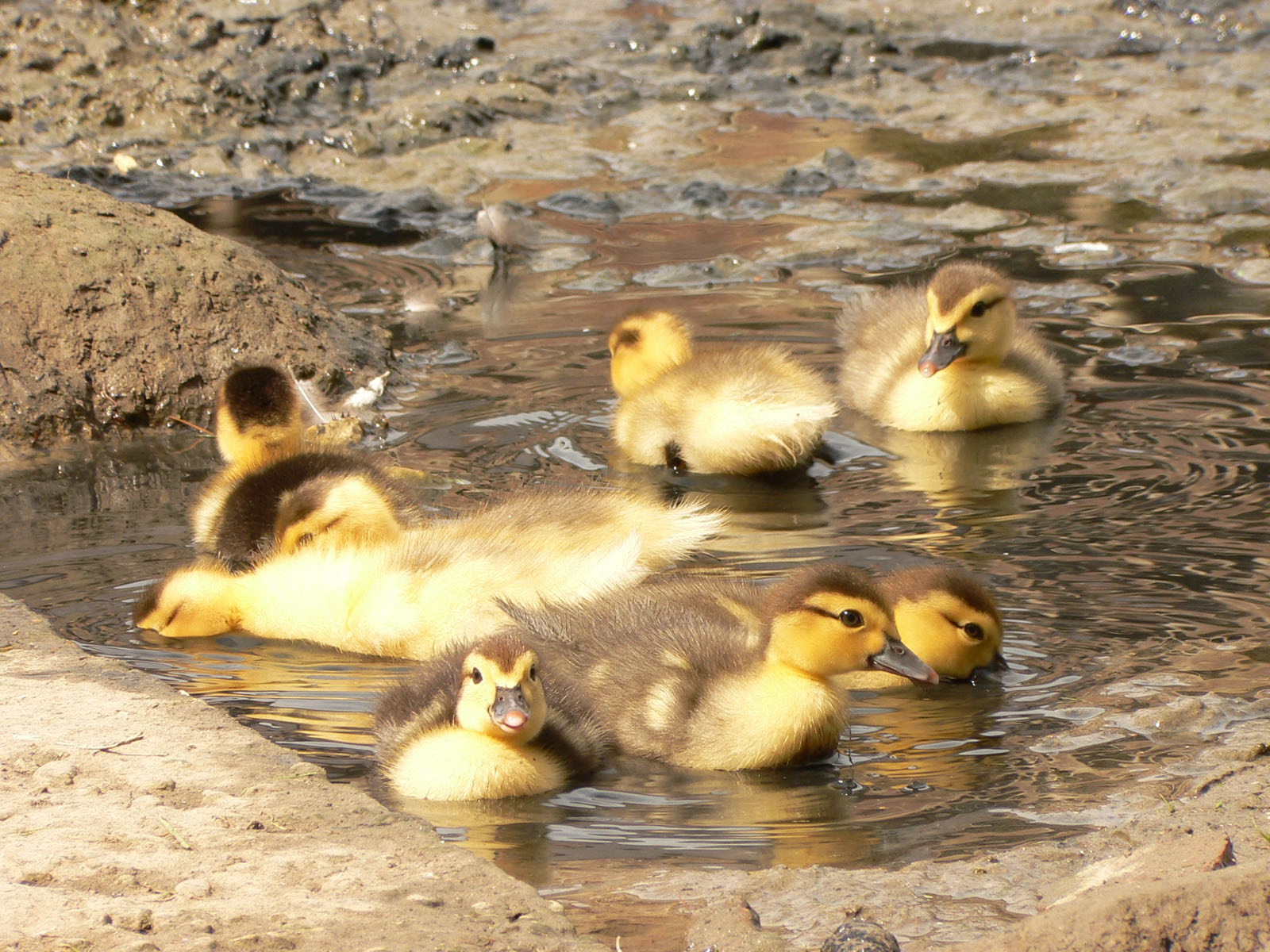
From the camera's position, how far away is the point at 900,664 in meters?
4.16

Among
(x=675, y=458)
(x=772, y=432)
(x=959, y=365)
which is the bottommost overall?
(x=675, y=458)

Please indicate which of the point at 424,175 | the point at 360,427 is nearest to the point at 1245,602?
the point at 360,427

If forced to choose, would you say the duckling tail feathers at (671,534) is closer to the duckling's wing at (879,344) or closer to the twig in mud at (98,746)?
the twig in mud at (98,746)

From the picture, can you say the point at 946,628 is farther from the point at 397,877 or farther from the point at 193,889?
the point at 193,889

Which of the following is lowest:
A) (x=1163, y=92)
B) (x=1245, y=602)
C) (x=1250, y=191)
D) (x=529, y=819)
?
(x=529, y=819)

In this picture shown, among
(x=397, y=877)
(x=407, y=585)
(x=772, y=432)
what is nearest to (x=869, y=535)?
(x=772, y=432)

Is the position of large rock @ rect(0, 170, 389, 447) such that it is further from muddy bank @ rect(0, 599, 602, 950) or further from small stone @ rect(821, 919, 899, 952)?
small stone @ rect(821, 919, 899, 952)

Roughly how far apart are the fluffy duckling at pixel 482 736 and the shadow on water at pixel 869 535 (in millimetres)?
71

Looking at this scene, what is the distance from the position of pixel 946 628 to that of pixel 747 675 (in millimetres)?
711

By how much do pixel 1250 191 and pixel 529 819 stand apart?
7.51m

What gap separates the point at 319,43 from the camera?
1330 cm

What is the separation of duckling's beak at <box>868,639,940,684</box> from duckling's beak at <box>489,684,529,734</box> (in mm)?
927

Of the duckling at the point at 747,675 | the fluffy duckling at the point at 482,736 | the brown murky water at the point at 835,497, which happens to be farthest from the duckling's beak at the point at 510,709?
the duckling at the point at 747,675

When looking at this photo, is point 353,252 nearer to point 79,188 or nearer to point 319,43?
point 79,188
